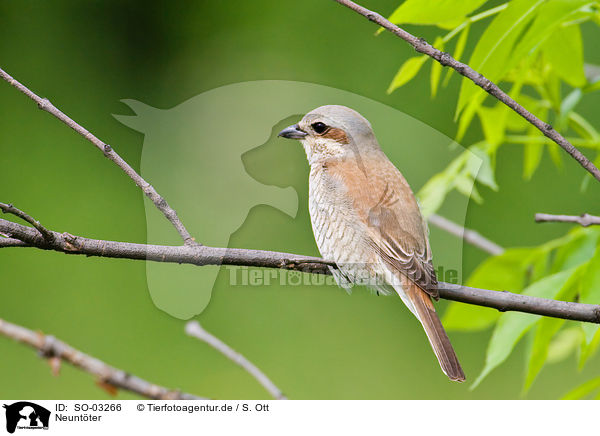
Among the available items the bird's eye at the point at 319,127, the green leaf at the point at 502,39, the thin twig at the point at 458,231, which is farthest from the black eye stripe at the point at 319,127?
the green leaf at the point at 502,39

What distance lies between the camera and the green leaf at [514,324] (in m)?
1.71

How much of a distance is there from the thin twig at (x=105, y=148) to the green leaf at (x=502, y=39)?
30.2 inches

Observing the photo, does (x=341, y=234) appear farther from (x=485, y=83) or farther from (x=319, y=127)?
(x=485, y=83)

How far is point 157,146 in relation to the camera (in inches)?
105

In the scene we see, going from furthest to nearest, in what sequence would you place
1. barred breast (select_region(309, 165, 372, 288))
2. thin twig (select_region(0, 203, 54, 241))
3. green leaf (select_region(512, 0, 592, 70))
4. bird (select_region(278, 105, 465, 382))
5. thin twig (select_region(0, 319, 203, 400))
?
barred breast (select_region(309, 165, 372, 288)) → bird (select_region(278, 105, 465, 382)) → green leaf (select_region(512, 0, 592, 70)) → thin twig (select_region(0, 203, 54, 241)) → thin twig (select_region(0, 319, 203, 400))

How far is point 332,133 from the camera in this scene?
7.36 ft

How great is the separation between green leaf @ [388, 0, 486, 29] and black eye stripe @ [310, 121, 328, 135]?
1.79 ft

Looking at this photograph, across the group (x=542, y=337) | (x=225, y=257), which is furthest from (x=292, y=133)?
(x=542, y=337)

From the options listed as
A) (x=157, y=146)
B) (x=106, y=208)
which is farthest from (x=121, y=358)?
A: (x=157, y=146)

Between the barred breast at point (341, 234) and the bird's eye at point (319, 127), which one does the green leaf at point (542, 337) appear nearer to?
the barred breast at point (341, 234)

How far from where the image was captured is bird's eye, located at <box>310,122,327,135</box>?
224cm

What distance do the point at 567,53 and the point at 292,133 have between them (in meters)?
0.90

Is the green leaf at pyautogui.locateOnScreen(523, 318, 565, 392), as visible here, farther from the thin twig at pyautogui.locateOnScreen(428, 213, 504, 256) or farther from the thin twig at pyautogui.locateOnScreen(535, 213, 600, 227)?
the thin twig at pyautogui.locateOnScreen(428, 213, 504, 256)
